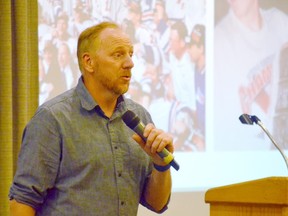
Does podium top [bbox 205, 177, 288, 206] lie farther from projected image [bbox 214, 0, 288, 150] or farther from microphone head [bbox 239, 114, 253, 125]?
projected image [bbox 214, 0, 288, 150]

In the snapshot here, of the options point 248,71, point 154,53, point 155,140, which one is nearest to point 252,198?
point 155,140

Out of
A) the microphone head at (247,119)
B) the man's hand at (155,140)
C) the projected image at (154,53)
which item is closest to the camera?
the man's hand at (155,140)

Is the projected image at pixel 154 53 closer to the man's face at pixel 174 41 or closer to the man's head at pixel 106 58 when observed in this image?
the man's face at pixel 174 41

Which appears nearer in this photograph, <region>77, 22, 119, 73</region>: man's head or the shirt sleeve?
the shirt sleeve

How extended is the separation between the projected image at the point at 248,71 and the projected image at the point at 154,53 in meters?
0.15

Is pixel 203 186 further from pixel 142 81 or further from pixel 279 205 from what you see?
pixel 279 205

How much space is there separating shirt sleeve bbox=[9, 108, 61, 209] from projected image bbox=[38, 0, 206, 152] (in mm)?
1275

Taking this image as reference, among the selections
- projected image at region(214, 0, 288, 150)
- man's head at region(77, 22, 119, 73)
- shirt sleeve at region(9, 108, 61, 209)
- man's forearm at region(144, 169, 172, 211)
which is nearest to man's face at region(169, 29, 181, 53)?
projected image at region(214, 0, 288, 150)

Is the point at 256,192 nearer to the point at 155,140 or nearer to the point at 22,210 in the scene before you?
the point at 155,140

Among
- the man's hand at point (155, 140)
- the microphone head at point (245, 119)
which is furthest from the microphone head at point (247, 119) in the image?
the man's hand at point (155, 140)

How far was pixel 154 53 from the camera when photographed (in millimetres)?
3627

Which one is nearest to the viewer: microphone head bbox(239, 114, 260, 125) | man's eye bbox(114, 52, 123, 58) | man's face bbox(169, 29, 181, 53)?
man's eye bbox(114, 52, 123, 58)

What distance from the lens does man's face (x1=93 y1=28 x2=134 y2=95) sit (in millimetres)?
2139

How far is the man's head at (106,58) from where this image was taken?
7.03 feet
